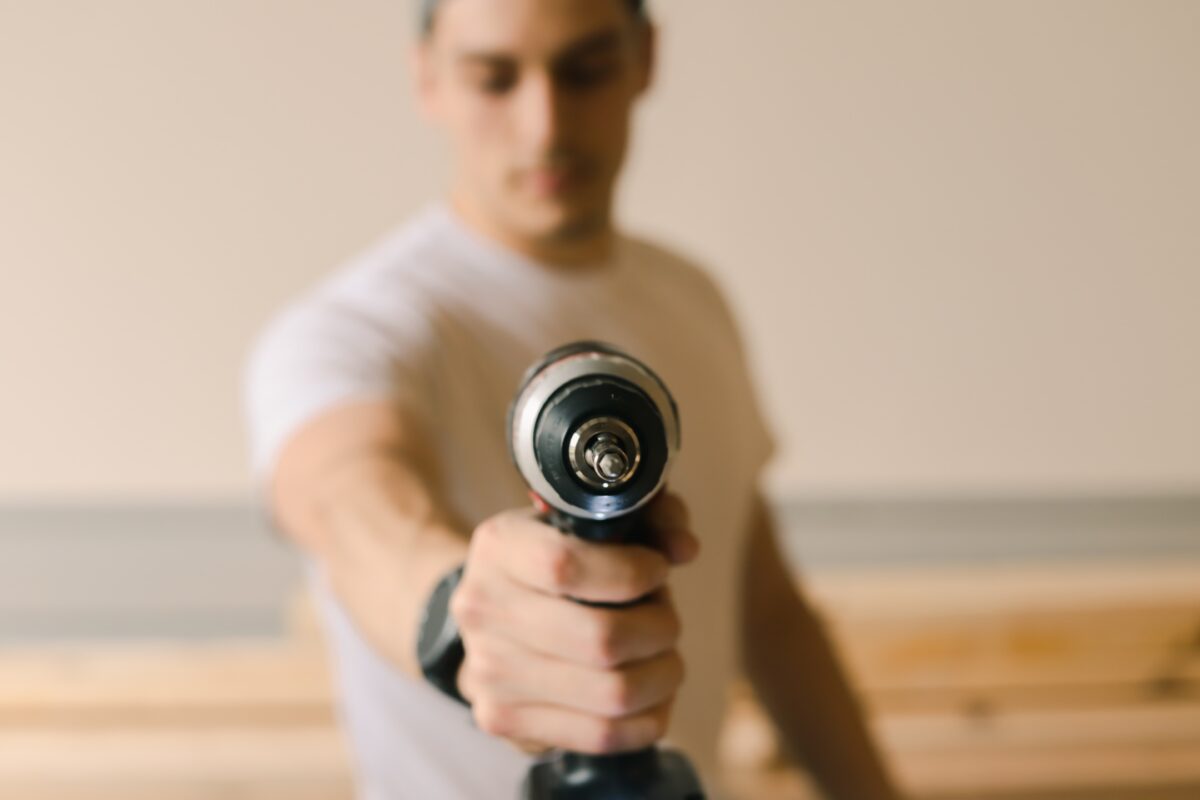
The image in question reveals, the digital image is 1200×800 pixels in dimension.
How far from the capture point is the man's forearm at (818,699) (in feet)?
2.29

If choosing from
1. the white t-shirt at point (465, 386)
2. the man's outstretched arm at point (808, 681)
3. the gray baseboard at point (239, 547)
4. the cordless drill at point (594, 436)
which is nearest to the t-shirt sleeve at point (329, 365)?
the white t-shirt at point (465, 386)

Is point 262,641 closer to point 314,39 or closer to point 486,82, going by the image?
point 314,39

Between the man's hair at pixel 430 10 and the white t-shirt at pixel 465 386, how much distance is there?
9cm

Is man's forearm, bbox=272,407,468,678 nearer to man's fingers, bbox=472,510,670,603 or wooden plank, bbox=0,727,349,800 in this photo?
man's fingers, bbox=472,510,670,603

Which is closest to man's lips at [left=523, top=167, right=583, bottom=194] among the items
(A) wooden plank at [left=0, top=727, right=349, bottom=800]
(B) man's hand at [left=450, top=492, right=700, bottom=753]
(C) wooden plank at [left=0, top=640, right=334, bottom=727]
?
(B) man's hand at [left=450, top=492, right=700, bottom=753]

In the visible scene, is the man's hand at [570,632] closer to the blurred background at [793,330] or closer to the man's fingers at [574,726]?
the man's fingers at [574,726]

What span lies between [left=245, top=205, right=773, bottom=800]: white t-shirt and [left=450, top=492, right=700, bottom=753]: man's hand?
10 centimetres

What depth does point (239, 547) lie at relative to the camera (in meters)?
1.28

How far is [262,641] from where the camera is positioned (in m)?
1.31

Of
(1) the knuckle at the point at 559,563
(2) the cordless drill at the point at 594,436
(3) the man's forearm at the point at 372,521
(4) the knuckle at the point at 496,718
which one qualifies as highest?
(3) the man's forearm at the point at 372,521

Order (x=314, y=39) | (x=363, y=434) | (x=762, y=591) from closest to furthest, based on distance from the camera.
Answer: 1. (x=363, y=434)
2. (x=762, y=591)
3. (x=314, y=39)

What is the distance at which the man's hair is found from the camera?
464 millimetres

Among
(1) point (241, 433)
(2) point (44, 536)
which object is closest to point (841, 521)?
(1) point (241, 433)

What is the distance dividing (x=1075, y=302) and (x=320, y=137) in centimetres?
93
